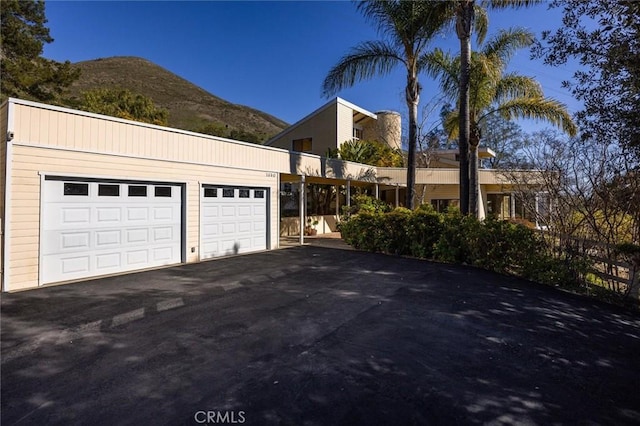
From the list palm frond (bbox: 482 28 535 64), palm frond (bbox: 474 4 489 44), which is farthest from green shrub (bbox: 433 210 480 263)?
palm frond (bbox: 474 4 489 44)

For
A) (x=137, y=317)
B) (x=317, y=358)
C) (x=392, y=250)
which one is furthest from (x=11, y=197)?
(x=392, y=250)

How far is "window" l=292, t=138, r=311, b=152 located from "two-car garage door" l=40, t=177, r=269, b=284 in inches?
503

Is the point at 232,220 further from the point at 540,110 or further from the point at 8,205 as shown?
the point at 540,110

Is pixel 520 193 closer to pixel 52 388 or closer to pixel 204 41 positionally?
pixel 52 388

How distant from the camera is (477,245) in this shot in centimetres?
880

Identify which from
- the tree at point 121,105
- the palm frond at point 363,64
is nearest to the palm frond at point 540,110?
the palm frond at point 363,64

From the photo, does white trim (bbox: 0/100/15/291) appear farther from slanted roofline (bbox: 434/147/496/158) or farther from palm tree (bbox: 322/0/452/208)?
slanted roofline (bbox: 434/147/496/158)

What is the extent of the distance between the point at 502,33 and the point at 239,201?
36.2 ft

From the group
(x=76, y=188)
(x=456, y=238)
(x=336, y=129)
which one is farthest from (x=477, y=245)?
(x=336, y=129)

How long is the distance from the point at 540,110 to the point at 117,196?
13.2 m

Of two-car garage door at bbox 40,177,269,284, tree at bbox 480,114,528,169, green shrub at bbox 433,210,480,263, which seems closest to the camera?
two-car garage door at bbox 40,177,269,284

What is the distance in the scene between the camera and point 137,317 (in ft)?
16.2

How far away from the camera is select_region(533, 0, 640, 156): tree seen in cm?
448

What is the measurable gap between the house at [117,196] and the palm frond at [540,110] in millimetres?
8449
